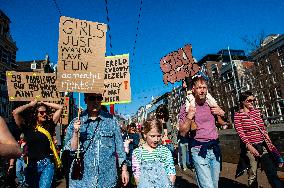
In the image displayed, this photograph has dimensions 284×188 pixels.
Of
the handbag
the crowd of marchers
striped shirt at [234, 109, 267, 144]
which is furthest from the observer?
striped shirt at [234, 109, 267, 144]

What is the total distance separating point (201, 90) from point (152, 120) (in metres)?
0.77

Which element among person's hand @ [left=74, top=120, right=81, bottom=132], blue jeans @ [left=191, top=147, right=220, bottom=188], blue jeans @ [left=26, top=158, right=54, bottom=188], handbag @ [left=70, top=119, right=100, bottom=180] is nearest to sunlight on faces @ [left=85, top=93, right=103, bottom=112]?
person's hand @ [left=74, top=120, right=81, bottom=132]

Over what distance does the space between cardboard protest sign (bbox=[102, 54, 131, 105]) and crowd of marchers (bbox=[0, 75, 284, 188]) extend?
7.31 ft

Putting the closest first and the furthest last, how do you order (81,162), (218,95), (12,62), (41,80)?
(81,162), (41,80), (12,62), (218,95)

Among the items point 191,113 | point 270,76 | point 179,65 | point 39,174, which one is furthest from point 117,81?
point 270,76

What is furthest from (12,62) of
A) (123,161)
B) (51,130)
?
(123,161)

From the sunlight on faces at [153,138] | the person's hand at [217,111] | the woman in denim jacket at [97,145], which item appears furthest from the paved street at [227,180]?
the woman in denim jacket at [97,145]

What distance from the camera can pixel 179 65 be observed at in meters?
7.45

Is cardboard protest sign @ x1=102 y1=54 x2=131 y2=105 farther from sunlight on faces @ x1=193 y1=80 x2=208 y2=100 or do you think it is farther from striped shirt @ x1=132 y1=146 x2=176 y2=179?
striped shirt @ x1=132 y1=146 x2=176 y2=179

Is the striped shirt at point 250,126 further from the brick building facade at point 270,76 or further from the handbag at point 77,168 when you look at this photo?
the brick building facade at point 270,76

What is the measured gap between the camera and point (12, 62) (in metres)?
35.4

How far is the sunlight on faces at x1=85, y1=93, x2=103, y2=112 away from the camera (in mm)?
3818

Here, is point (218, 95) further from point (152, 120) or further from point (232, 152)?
point (152, 120)

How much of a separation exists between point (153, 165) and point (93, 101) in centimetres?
110
